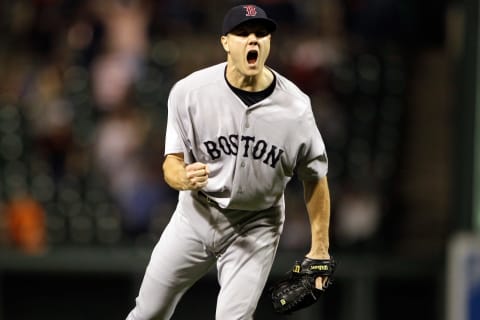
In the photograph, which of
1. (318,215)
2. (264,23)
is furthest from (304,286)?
(264,23)

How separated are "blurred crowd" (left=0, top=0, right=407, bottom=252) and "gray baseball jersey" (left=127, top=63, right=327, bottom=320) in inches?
166

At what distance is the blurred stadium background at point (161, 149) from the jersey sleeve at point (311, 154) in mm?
4171

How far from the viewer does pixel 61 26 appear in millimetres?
9242

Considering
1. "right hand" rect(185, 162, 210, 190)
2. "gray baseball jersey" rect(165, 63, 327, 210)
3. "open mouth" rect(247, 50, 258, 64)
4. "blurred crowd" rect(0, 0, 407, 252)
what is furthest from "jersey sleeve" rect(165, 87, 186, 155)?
"blurred crowd" rect(0, 0, 407, 252)

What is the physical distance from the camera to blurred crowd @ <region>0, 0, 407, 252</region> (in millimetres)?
8359

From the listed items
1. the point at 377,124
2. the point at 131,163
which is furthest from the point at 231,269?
the point at 377,124

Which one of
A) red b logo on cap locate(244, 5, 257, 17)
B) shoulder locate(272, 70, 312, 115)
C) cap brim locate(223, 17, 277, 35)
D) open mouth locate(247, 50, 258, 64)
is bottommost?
shoulder locate(272, 70, 312, 115)

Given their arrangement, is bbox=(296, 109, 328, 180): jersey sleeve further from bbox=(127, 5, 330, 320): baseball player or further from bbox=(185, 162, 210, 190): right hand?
bbox=(185, 162, 210, 190): right hand

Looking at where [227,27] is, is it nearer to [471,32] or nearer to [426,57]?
[471,32]

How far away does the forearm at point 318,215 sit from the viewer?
378 cm

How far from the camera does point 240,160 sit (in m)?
3.70

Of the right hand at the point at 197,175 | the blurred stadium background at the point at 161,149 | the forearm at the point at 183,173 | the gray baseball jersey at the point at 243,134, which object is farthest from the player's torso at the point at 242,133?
the blurred stadium background at the point at 161,149

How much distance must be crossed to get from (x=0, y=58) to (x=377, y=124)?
3516 millimetres

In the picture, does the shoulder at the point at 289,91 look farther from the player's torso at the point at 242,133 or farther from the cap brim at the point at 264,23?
the cap brim at the point at 264,23
